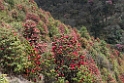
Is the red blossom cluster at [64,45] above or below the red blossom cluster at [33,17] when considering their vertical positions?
below

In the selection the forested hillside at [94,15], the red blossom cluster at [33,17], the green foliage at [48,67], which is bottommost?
the forested hillside at [94,15]

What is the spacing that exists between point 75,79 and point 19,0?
883cm

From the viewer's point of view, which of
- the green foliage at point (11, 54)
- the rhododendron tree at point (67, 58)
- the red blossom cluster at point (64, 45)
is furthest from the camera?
the red blossom cluster at point (64, 45)

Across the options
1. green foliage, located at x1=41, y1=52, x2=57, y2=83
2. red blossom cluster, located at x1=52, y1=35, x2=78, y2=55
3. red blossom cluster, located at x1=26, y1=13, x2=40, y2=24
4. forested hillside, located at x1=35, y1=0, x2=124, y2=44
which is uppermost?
red blossom cluster, located at x1=26, y1=13, x2=40, y2=24

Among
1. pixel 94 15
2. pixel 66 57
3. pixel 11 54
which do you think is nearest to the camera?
pixel 11 54

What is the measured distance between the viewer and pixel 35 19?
50.1 ft

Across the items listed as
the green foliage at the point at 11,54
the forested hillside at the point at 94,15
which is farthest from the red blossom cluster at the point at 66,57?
the forested hillside at the point at 94,15

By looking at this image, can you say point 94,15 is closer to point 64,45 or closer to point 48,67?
point 64,45

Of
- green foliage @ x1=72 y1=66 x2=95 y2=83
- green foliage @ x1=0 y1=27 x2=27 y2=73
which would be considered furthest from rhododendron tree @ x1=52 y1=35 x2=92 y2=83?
green foliage @ x1=0 y1=27 x2=27 y2=73

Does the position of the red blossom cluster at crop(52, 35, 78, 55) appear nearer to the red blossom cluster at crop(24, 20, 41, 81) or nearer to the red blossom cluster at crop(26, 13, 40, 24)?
the red blossom cluster at crop(24, 20, 41, 81)

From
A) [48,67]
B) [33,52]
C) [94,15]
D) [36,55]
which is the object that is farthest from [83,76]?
[94,15]

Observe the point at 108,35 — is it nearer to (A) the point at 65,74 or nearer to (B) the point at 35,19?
(B) the point at 35,19

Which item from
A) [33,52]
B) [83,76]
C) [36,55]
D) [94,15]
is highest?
[33,52]

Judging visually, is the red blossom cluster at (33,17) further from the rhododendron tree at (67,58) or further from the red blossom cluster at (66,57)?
the red blossom cluster at (66,57)
